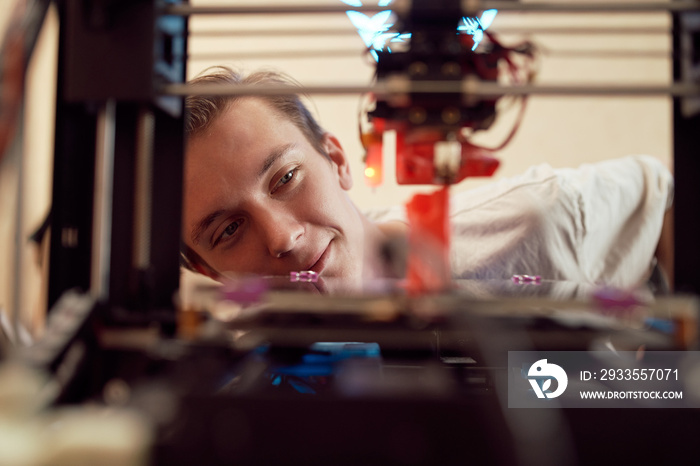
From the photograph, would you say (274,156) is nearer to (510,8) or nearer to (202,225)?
(202,225)

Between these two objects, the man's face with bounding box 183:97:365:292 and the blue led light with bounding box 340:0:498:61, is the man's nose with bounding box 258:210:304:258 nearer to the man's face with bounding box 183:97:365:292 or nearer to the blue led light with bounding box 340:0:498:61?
the man's face with bounding box 183:97:365:292

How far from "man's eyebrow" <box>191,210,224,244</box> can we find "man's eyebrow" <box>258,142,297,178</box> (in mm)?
122

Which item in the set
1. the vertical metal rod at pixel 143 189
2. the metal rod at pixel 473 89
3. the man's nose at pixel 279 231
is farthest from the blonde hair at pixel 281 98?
the metal rod at pixel 473 89

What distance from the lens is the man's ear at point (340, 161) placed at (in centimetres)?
101

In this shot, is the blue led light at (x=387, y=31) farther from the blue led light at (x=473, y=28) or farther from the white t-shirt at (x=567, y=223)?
the white t-shirt at (x=567, y=223)

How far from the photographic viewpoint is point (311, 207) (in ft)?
3.22

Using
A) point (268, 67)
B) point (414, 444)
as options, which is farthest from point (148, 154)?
A: point (414, 444)

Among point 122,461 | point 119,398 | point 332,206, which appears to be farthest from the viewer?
point 332,206

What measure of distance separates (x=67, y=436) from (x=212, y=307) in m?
0.34

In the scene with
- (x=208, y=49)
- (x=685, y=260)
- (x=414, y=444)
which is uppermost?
(x=208, y=49)

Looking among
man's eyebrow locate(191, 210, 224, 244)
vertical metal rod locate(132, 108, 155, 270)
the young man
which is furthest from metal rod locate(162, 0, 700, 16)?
man's eyebrow locate(191, 210, 224, 244)

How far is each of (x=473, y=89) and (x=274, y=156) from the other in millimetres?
524

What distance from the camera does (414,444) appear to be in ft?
1.54

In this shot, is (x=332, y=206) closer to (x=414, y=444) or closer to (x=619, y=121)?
(x=414, y=444)
